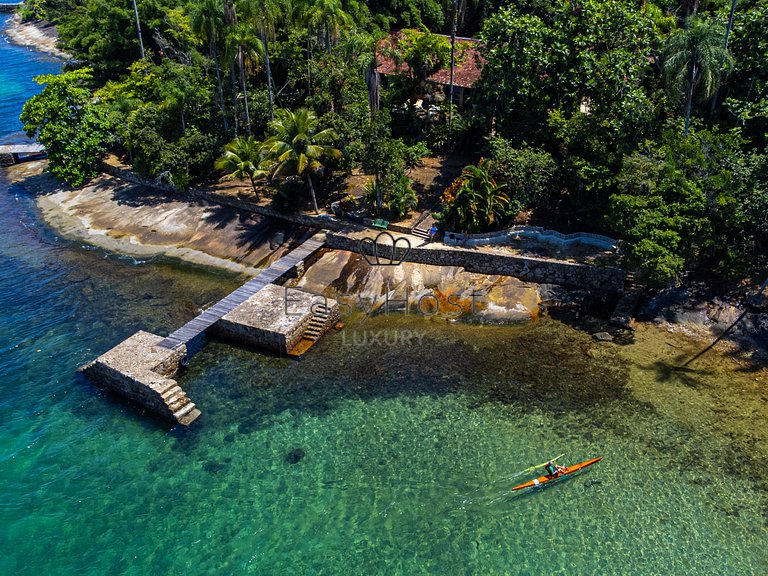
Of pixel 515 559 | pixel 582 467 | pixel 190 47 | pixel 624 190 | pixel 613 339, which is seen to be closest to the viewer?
Result: pixel 515 559

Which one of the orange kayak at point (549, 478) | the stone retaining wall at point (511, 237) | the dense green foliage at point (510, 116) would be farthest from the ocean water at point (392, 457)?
the dense green foliage at point (510, 116)

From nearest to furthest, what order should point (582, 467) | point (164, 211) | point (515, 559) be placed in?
point (515, 559) → point (582, 467) → point (164, 211)

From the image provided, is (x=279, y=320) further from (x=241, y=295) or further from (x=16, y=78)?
(x=16, y=78)

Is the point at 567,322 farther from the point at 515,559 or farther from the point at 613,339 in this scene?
the point at 515,559

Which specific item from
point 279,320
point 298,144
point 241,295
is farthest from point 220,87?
point 279,320

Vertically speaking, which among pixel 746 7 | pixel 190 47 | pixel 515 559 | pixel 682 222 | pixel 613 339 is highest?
pixel 746 7

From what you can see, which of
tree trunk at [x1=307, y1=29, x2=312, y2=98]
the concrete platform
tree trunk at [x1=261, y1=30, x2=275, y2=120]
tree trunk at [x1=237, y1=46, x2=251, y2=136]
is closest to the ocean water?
the concrete platform

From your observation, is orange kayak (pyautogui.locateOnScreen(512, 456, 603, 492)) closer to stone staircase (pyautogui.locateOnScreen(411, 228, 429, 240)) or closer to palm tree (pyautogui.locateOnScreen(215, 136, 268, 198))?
stone staircase (pyautogui.locateOnScreen(411, 228, 429, 240))

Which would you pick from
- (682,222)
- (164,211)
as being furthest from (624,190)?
(164,211)
